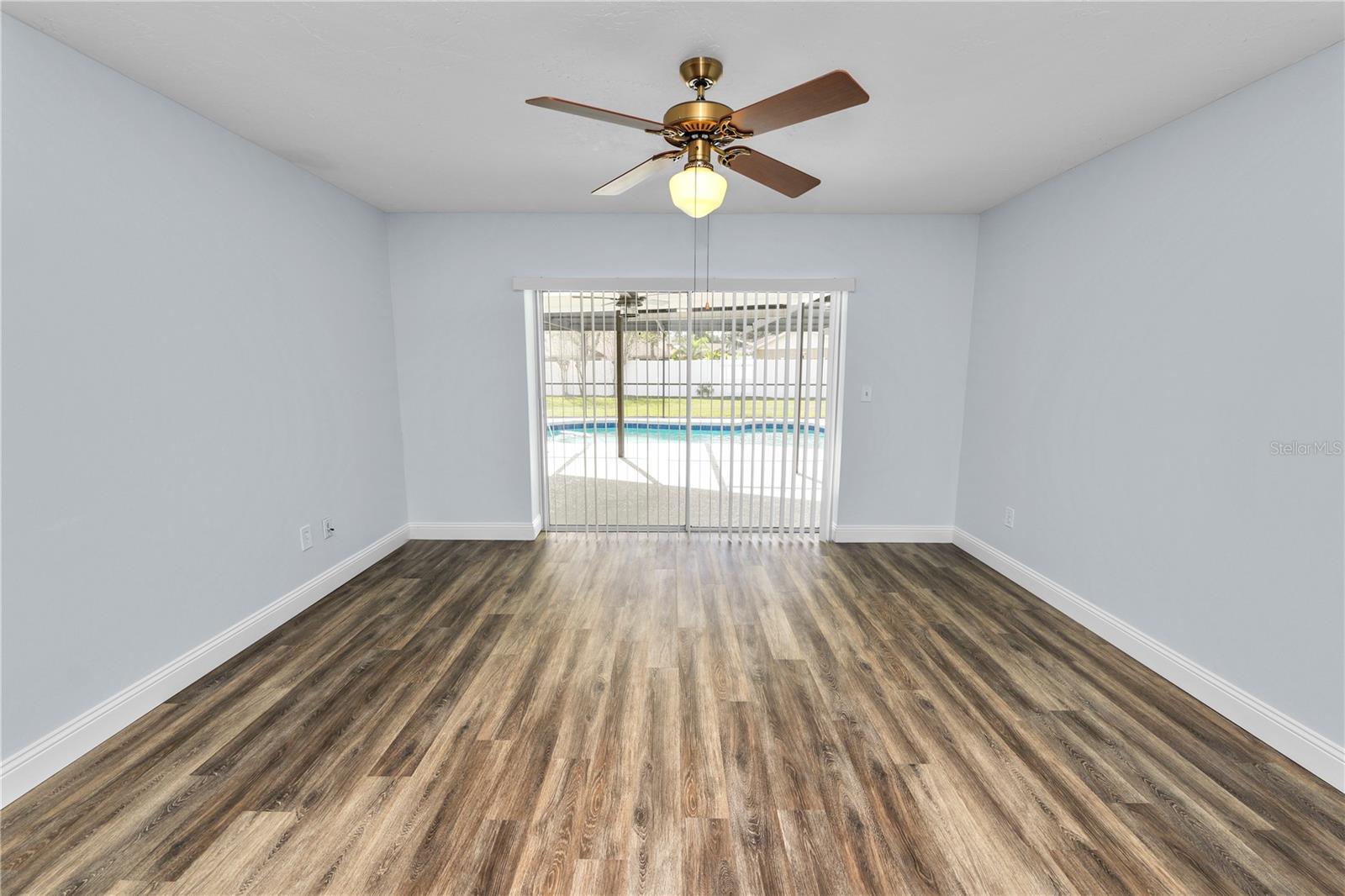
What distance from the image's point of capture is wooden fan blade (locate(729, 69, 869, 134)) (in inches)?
55.7

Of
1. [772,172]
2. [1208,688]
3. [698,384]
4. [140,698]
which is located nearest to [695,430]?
[698,384]

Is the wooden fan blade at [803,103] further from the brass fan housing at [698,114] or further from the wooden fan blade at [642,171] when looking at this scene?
the wooden fan blade at [642,171]

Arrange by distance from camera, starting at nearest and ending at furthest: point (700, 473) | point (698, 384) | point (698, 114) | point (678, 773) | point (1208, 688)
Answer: point (698, 114) < point (678, 773) < point (1208, 688) < point (698, 384) < point (700, 473)

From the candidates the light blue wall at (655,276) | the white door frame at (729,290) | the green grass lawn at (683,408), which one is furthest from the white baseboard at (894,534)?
the green grass lawn at (683,408)

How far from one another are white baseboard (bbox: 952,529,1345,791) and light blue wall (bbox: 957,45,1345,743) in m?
0.04

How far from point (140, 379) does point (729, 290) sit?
3262mm

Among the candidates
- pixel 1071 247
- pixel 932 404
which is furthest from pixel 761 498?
pixel 1071 247

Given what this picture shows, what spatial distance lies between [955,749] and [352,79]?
11.2 feet

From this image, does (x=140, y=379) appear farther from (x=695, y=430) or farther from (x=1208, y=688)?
(x=1208, y=688)

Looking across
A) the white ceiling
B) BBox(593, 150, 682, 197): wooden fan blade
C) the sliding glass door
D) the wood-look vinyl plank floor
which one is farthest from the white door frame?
BBox(593, 150, 682, 197): wooden fan blade

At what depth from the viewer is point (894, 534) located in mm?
4230

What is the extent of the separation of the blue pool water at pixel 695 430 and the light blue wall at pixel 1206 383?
1.65 meters

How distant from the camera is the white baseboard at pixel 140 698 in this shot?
5.62ft

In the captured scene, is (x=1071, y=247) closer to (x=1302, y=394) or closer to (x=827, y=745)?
(x=1302, y=394)
